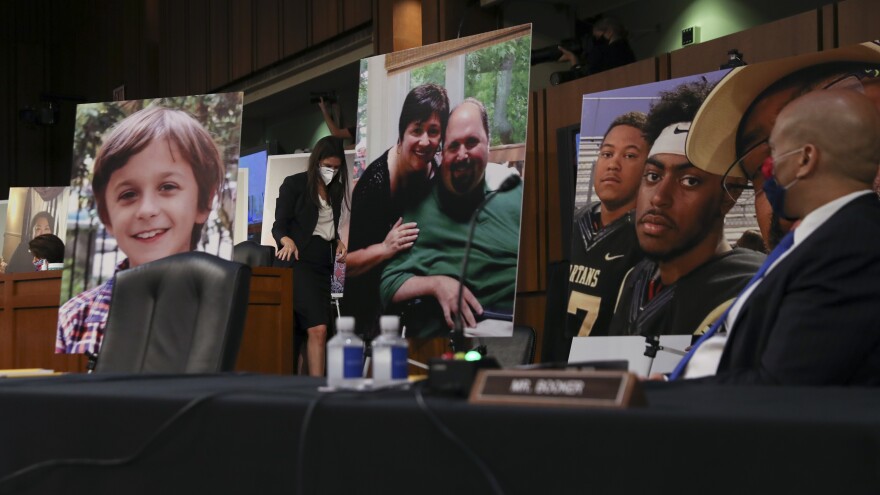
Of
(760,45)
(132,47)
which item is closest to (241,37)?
(132,47)

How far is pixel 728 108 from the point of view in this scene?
3.99 meters

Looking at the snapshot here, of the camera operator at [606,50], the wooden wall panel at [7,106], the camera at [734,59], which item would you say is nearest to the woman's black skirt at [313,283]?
the camera operator at [606,50]

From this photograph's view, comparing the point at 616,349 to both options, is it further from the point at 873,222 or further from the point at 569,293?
the point at 873,222

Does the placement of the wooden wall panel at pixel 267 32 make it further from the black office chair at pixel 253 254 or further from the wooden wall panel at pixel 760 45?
the wooden wall panel at pixel 760 45

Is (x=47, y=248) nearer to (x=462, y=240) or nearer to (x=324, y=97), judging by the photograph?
(x=324, y=97)

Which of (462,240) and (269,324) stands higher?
(462,240)

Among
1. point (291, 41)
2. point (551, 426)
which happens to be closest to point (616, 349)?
point (551, 426)

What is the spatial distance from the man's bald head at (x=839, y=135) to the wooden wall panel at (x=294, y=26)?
6.55 meters

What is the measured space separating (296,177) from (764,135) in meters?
3.36

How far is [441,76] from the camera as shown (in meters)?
4.68

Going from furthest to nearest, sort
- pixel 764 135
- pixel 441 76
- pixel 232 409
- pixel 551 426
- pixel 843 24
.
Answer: pixel 441 76 < pixel 843 24 < pixel 764 135 < pixel 232 409 < pixel 551 426

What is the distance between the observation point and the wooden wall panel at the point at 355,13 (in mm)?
7516

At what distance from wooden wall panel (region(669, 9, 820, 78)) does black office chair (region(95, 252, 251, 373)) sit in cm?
291

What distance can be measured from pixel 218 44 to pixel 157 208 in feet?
15.8
